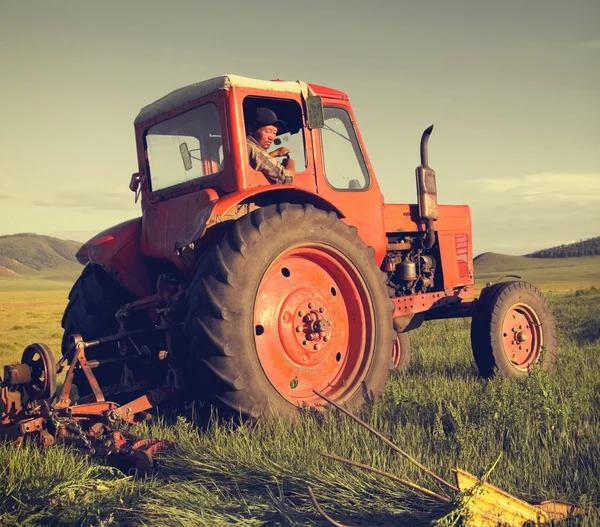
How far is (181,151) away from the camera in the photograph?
6020mm

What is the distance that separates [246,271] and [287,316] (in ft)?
2.19

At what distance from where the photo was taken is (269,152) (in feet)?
19.3

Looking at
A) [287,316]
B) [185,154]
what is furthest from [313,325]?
[185,154]

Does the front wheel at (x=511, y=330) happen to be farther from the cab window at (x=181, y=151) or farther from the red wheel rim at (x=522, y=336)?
the cab window at (x=181, y=151)

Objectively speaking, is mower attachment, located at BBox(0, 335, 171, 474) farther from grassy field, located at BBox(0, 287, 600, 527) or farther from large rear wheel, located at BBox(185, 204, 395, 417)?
large rear wheel, located at BBox(185, 204, 395, 417)

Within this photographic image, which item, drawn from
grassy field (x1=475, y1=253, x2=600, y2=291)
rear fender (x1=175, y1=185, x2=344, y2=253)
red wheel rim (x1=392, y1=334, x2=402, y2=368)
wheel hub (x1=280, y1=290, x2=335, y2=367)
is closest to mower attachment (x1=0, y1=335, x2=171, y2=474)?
wheel hub (x1=280, y1=290, x2=335, y2=367)

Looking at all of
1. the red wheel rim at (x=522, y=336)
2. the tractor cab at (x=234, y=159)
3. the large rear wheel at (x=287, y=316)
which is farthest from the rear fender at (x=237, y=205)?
the red wheel rim at (x=522, y=336)

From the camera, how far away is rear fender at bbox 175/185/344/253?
4574mm

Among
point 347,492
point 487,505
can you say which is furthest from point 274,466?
point 487,505

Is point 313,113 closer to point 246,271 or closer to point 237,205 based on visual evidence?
point 237,205

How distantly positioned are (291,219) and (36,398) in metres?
2.28

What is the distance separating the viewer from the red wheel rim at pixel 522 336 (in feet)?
23.5

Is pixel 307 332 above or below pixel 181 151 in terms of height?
below

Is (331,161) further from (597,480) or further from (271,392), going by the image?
(597,480)
